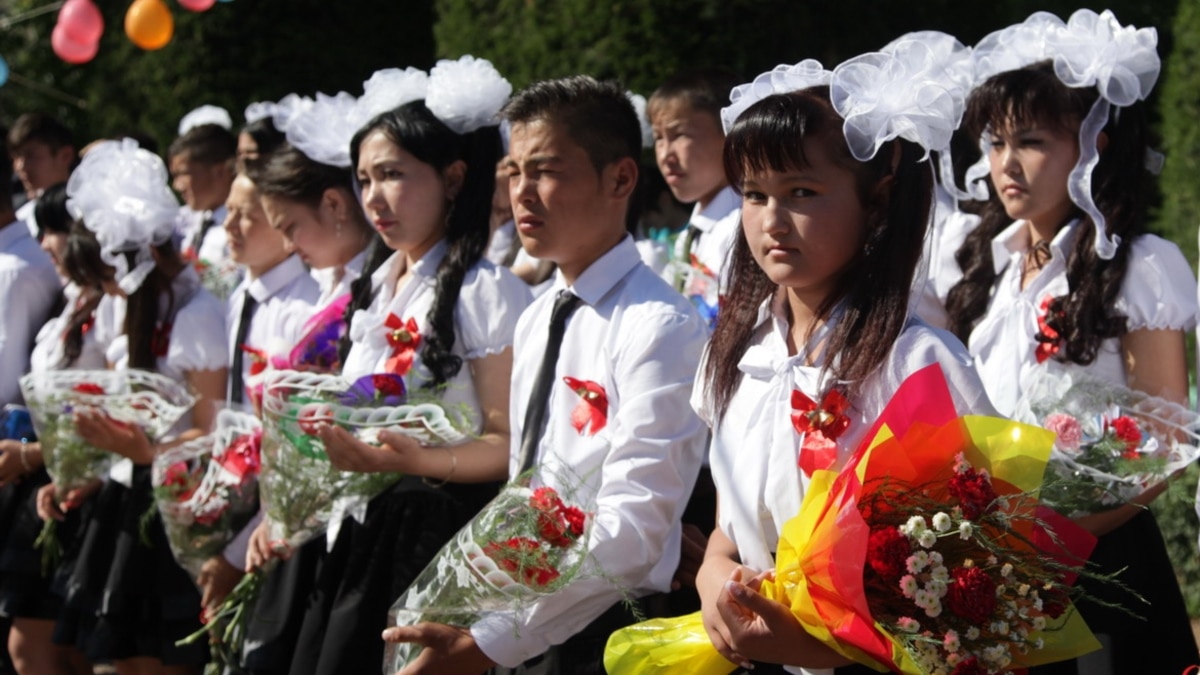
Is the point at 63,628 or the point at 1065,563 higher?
the point at 1065,563

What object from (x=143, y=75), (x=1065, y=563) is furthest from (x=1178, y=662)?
(x=143, y=75)

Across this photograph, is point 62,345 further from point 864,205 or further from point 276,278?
point 864,205

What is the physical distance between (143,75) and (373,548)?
28.2 ft

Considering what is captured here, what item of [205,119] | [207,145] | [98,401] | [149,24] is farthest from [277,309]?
[149,24]

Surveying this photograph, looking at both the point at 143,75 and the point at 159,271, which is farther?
the point at 143,75

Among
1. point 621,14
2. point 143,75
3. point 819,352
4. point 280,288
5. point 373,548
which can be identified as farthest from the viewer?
point 143,75

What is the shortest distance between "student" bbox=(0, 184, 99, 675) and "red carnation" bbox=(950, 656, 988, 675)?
3914 mm

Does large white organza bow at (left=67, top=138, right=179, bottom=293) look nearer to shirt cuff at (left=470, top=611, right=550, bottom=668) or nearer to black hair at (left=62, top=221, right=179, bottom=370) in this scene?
black hair at (left=62, top=221, right=179, bottom=370)

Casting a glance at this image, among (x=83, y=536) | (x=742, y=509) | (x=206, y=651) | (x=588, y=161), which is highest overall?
(x=588, y=161)

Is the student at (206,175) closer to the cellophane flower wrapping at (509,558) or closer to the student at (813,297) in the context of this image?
the cellophane flower wrapping at (509,558)

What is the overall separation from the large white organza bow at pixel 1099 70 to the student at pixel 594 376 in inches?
40.9

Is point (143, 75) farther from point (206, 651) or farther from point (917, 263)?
point (917, 263)

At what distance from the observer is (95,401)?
4758mm

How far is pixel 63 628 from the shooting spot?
17.1ft
